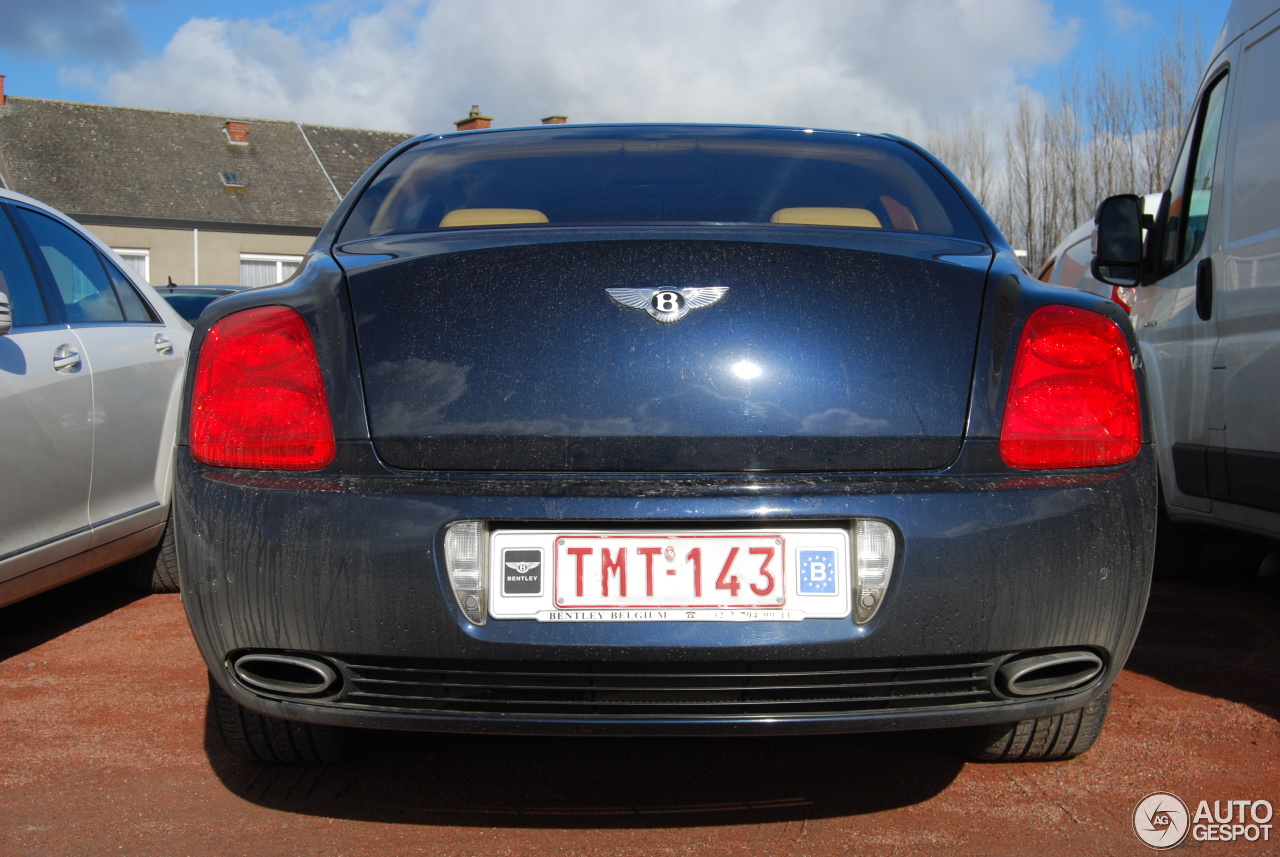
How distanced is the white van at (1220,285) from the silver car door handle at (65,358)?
10.9 feet

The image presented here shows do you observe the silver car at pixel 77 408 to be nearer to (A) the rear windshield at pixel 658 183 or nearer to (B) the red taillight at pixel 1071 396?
(A) the rear windshield at pixel 658 183

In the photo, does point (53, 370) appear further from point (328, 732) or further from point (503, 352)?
point (503, 352)

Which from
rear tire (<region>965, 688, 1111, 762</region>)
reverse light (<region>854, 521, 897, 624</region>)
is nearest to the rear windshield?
reverse light (<region>854, 521, 897, 624</region>)

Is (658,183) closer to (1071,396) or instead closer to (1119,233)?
(1071,396)

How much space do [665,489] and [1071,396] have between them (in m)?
0.76

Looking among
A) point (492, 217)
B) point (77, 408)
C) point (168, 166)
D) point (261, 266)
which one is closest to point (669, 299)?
point (492, 217)

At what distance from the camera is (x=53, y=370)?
370cm

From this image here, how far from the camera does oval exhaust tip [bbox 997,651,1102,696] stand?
203 cm

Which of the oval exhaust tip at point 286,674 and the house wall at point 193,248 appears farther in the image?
the house wall at point 193,248

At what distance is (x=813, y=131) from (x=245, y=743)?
2.07m

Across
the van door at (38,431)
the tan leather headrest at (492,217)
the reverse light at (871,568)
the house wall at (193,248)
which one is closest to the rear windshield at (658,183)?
the tan leather headrest at (492,217)

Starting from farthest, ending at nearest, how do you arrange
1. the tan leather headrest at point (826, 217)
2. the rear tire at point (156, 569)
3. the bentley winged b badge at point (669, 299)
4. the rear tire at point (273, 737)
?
the rear tire at point (156, 569), the tan leather headrest at point (826, 217), the rear tire at point (273, 737), the bentley winged b badge at point (669, 299)

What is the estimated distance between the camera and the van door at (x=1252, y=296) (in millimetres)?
3438

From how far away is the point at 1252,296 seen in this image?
11.7 ft
